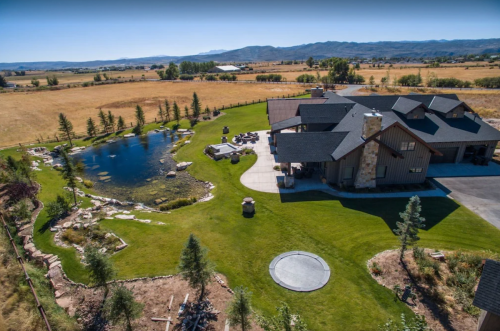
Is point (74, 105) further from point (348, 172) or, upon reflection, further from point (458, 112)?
point (458, 112)

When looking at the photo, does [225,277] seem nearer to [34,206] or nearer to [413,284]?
[413,284]

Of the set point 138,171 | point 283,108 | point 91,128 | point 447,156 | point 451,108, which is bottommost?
point 138,171

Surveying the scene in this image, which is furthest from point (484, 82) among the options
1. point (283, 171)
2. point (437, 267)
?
point (437, 267)

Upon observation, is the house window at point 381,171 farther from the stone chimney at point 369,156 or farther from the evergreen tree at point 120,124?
the evergreen tree at point 120,124

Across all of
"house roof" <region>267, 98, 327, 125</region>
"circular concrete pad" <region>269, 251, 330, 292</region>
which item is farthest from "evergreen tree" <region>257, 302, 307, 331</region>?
"house roof" <region>267, 98, 327, 125</region>

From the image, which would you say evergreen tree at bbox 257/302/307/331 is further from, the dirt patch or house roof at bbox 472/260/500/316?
house roof at bbox 472/260/500/316

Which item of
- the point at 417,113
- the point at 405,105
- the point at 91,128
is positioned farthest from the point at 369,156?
the point at 91,128
